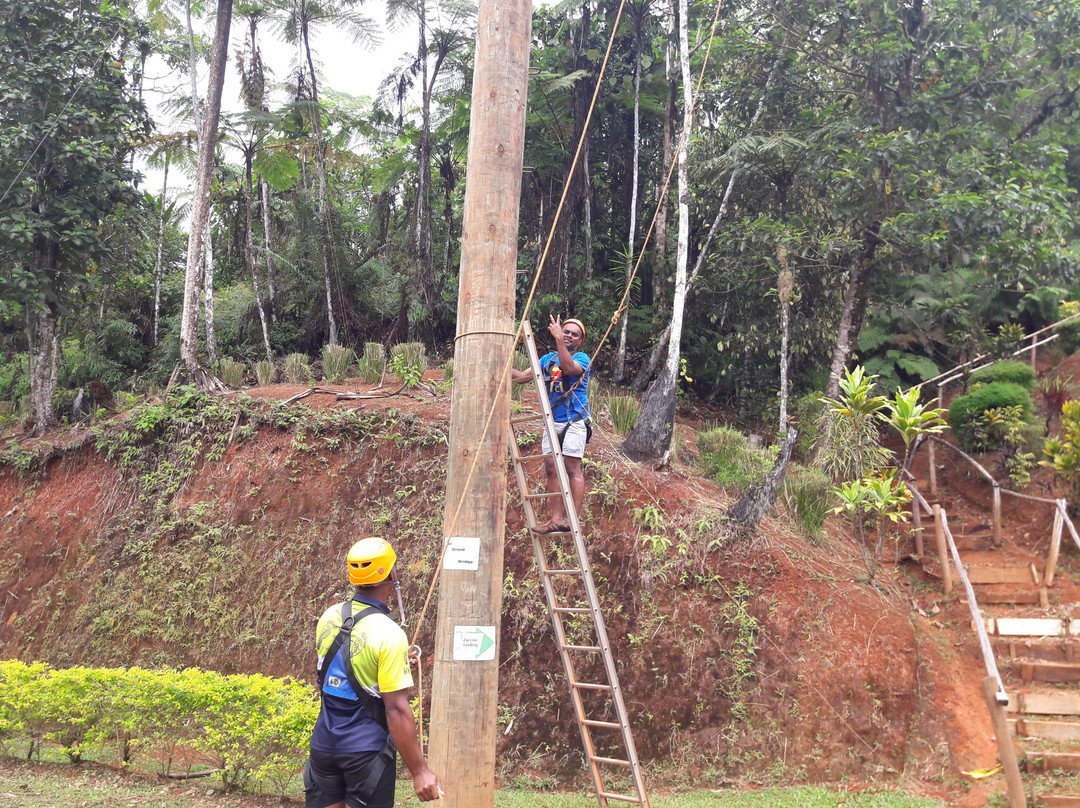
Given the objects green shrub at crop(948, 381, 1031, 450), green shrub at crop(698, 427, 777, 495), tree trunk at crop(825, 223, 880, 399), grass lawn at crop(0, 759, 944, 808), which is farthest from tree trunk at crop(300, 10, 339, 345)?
green shrub at crop(948, 381, 1031, 450)

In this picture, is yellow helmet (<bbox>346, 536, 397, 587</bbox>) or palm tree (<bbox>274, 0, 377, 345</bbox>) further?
palm tree (<bbox>274, 0, 377, 345</bbox>)

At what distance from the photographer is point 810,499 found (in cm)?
987

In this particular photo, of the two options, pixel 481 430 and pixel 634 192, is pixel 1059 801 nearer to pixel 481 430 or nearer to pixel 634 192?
pixel 481 430

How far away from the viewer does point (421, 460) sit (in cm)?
1026

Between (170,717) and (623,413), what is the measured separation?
6.79 m

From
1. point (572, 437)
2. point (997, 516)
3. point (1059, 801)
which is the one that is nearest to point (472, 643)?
point (572, 437)

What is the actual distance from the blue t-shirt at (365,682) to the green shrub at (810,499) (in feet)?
24.6

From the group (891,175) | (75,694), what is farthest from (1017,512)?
(75,694)

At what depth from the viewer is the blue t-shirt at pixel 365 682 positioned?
328 centimetres

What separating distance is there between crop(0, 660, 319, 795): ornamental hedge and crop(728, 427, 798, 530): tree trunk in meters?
4.96

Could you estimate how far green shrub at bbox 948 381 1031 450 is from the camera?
41.3 feet

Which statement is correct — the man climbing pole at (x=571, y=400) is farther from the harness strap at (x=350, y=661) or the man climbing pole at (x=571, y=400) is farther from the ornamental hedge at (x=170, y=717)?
the harness strap at (x=350, y=661)

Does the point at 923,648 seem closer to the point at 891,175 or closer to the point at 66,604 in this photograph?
the point at 891,175

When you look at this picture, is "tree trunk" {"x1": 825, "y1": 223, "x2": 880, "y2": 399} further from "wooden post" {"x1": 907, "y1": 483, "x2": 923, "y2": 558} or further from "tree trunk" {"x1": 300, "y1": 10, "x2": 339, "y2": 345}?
"tree trunk" {"x1": 300, "y1": 10, "x2": 339, "y2": 345}
